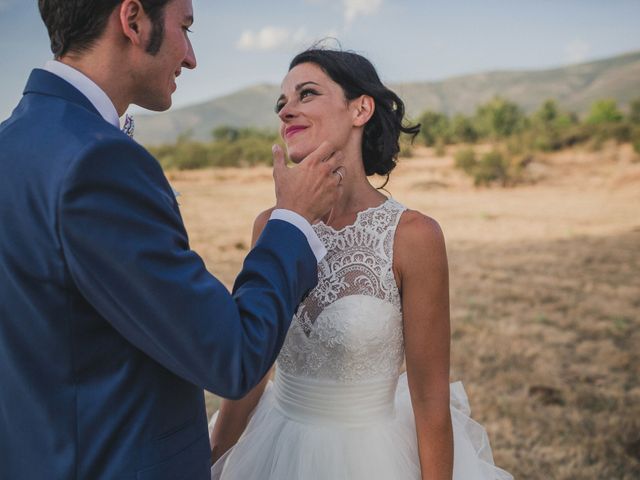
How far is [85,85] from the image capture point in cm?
126

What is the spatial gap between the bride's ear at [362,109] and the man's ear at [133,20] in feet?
3.75

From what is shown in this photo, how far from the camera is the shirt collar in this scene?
49.5 inches

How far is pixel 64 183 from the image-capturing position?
41.1 inches

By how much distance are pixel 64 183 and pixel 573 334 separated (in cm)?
630

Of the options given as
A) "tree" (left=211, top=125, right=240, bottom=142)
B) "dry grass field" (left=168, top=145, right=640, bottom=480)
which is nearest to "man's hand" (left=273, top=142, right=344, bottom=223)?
"dry grass field" (left=168, top=145, right=640, bottom=480)

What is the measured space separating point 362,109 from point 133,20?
1215mm

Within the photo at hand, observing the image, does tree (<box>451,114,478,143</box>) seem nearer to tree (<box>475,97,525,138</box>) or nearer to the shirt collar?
tree (<box>475,97,525,138</box>)

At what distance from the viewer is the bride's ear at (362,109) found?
7.59 feet

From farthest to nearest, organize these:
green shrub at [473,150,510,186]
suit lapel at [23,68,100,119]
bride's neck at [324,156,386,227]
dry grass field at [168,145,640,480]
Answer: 1. green shrub at [473,150,510,186]
2. dry grass field at [168,145,640,480]
3. bride's neck at [324,156,386,227]
4. suit lapel at [23,68,100,119]

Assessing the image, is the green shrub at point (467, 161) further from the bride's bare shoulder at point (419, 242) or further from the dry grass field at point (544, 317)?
the bride's bare shoulder at point (419, 242)

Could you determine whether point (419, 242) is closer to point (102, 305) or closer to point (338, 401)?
point (338, 401)

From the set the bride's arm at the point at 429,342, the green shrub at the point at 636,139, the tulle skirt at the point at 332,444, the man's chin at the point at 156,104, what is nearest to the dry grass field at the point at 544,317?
the tulle skirt at the point at 332,444

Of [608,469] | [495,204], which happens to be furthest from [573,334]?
[495,204]

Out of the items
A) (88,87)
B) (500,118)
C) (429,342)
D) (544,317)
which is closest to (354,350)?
(429,342)
